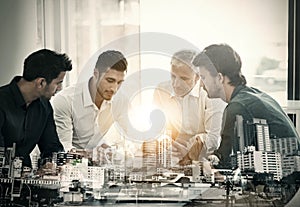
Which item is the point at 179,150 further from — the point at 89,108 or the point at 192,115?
the point at 89,108

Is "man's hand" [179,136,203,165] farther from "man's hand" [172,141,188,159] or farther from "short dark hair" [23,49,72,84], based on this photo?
"short dark hair" [23,49,72,84]

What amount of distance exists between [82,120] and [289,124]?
1.81 ft

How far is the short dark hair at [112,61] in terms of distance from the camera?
5.47 feet

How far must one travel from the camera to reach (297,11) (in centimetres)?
169

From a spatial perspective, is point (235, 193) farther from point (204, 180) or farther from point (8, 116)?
point (8, 116)

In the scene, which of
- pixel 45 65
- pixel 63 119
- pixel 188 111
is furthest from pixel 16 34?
pixel 188 111

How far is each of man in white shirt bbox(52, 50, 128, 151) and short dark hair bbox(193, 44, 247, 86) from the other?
21cm

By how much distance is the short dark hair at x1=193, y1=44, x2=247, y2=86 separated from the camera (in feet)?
5.49

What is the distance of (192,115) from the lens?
167cm

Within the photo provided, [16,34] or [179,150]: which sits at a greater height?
[16,34]

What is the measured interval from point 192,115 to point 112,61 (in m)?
0.26

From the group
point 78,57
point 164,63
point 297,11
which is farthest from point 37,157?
point 297,11

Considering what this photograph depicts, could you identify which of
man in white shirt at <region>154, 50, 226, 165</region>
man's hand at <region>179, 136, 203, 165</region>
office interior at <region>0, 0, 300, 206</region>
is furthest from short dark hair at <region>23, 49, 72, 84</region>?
man's hand at <region>179, 136, 203, 165</region>

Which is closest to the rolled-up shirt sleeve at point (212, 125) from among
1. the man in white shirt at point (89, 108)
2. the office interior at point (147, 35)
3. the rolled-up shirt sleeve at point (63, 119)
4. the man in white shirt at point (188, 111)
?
the man in white shirt at point (188, 111)
